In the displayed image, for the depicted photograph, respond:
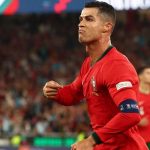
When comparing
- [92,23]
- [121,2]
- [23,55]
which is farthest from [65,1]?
[23,55]

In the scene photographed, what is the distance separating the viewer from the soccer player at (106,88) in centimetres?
420

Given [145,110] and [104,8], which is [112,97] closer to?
[104,8]

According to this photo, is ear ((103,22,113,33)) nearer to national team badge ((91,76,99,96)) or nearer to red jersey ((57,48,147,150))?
red jersey ((57,48,147,150))

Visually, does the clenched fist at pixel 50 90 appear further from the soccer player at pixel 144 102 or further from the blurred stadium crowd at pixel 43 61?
the blurred stadium crowd at pixel 43 61

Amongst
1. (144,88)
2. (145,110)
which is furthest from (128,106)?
(144,88)

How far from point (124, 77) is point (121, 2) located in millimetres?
3809

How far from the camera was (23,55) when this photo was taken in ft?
59.6

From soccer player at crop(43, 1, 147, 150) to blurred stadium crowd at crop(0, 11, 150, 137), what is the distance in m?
8.07

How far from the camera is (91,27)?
4574 mm

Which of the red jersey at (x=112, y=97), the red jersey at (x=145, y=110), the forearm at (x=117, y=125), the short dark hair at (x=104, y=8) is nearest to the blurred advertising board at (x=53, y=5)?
the red jersey at (x=145, y=110)

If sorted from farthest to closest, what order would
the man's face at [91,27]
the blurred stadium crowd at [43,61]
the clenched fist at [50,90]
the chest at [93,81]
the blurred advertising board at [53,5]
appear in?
the blurred stadium crowd at [43,61]
the blurred advertising board at [53,5]
the clenched fist at [50,90]
the man's face at [91,27]
the chest at [93,81]

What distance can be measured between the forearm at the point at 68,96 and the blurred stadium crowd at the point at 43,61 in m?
7.42

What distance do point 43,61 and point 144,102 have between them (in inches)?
418

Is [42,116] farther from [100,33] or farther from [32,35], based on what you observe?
[100,33]
